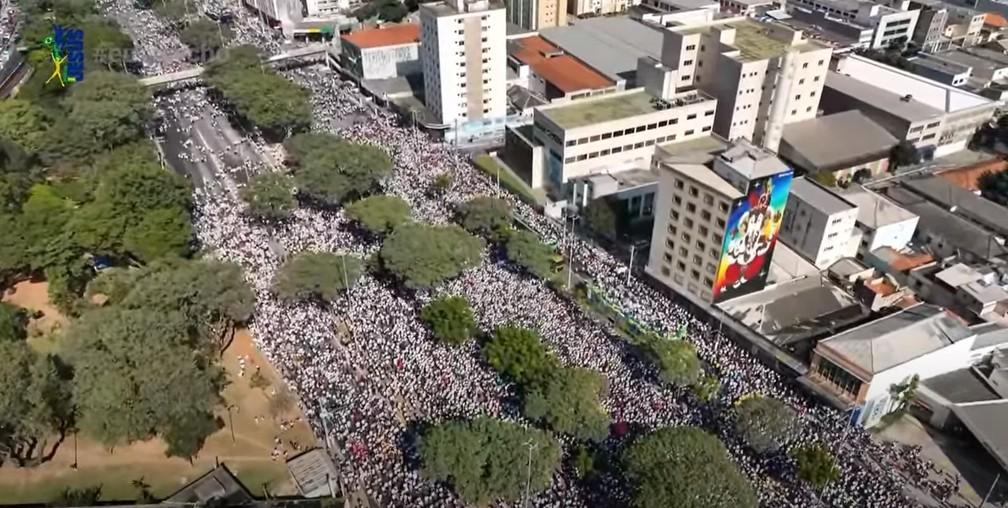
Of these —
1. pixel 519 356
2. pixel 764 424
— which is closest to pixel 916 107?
pixel 764 424

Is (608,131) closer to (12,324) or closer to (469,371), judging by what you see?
(469,371)

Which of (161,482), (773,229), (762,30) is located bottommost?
(161,482)

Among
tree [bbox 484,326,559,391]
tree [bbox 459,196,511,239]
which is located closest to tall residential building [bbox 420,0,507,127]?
tree [bbox 459,196,511,239]

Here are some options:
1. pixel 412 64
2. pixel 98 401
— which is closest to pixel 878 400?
pixel 98 401

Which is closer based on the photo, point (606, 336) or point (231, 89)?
point (606, 336)

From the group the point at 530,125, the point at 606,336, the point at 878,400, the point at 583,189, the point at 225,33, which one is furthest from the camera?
the point at 225,33

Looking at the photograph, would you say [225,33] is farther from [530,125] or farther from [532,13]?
[530,125]

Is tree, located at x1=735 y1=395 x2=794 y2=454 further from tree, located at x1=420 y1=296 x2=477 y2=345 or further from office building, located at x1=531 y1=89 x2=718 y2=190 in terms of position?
office building, located at x1=531 y1=89 x2=718 y2=190
